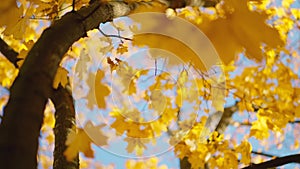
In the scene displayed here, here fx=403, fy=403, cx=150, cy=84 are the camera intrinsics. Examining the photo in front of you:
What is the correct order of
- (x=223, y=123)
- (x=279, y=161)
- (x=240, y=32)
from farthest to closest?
(x=223, y=123) < (x=240, y=32) < (x=279, y=161)

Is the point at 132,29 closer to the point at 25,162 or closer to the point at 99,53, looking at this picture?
the point at 99,53

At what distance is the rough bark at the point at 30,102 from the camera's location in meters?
0.52

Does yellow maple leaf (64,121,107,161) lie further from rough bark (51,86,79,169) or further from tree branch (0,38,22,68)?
tree branch (0,38,22,68)

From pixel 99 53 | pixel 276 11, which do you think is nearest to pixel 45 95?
pixel 99 53

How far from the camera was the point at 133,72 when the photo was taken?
7.97 feet

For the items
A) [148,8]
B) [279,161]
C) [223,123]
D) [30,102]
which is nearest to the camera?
[30,102]

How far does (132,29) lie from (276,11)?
9.06ft

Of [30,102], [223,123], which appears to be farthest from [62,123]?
[223,123]

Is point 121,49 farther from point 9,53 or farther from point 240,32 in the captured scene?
point 240,32

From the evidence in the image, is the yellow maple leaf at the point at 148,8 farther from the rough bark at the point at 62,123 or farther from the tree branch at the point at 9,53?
the tree branch at the point at 9,53

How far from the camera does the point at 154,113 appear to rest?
3133 millimetres

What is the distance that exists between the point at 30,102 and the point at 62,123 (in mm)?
1139

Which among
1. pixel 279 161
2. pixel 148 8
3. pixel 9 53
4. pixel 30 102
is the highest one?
pixel 9 53

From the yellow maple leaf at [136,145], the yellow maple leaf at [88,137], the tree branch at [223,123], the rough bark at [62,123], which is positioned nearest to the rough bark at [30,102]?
the yellow maple leaf at [88,137]
